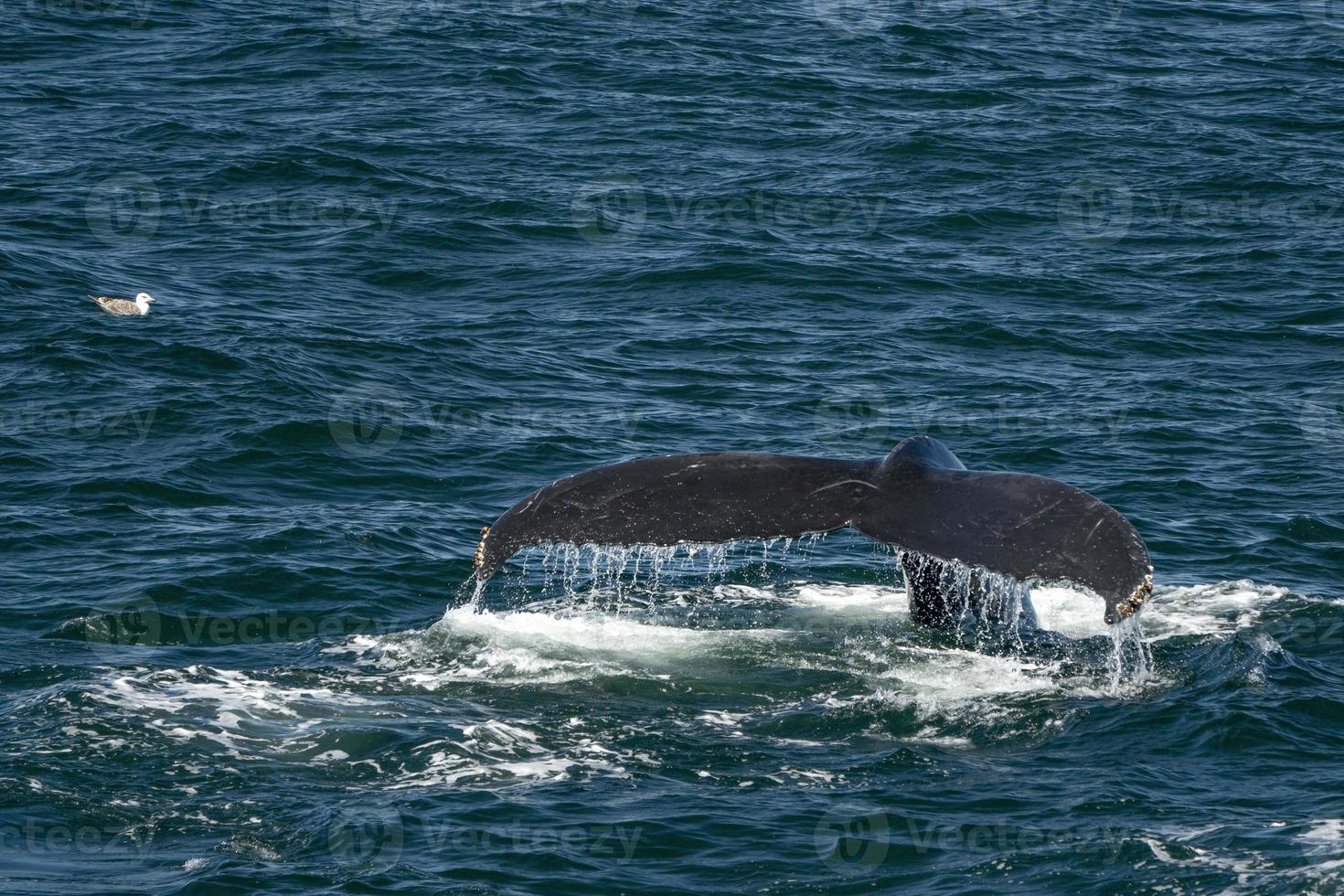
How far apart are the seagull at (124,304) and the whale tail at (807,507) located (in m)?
13.8

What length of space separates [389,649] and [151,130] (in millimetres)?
21846

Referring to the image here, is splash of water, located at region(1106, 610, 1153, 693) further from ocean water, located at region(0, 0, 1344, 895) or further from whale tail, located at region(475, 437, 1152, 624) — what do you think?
whale tail, located at region(475, 437, 1152, 624)

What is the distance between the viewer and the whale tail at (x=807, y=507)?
1112 cm

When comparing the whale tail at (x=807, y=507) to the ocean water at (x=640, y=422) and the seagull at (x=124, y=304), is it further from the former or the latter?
the seagull at (x=124, y=304)

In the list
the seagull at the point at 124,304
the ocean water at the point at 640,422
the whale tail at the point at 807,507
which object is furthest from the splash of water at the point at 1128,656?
the seagull at the point at 124,304

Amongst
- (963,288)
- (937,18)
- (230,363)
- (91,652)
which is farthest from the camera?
(937,18)

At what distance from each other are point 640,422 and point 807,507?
1004cm

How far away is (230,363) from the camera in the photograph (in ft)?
75.4

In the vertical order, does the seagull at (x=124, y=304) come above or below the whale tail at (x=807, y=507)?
below

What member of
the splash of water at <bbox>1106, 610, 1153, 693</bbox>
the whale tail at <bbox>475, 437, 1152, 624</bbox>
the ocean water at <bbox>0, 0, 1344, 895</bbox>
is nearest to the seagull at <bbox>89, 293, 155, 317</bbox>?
the ocean water at <bbox>0, 0, 1344, 895</bbox>

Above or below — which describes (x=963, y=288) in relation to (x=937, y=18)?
below

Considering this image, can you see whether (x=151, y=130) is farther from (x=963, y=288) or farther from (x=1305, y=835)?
(x=1305, y=835)

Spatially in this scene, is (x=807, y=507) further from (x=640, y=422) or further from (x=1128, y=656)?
(x=640, y=422)

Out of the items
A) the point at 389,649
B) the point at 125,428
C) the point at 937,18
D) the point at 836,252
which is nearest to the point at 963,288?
the point at 836,252
